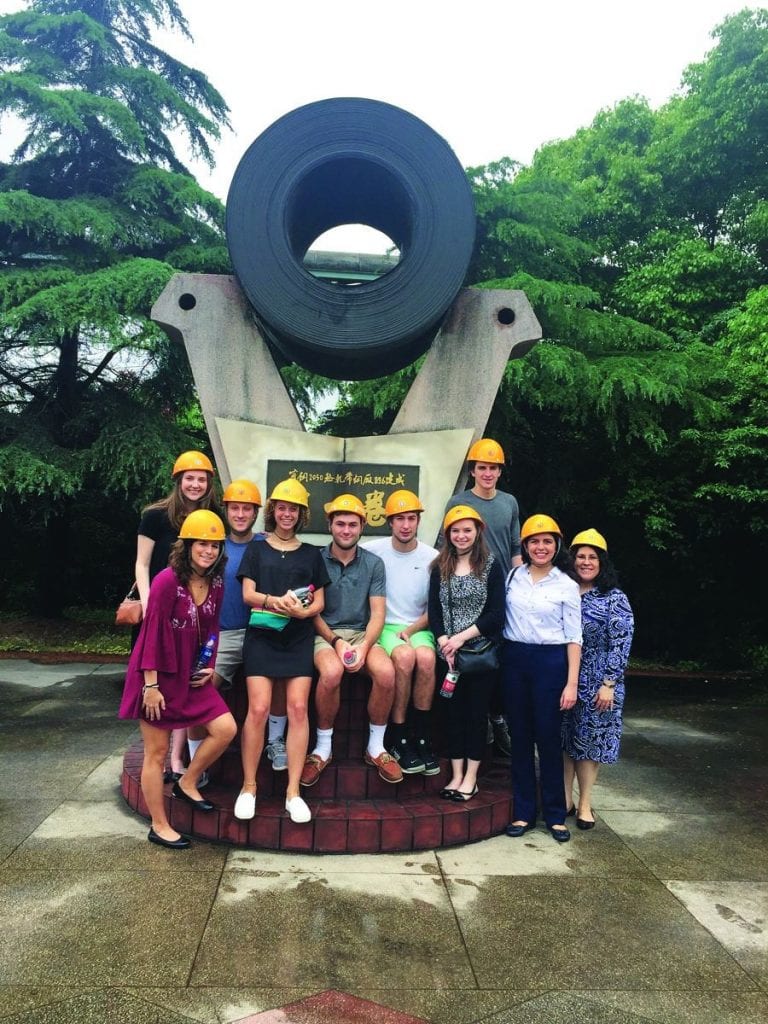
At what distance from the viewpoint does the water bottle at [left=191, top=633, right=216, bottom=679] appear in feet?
10.9

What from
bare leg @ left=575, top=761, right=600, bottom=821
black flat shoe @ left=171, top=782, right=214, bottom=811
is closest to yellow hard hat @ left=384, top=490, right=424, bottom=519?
bare leg @ left=575, top=761, right=600, bottom=821

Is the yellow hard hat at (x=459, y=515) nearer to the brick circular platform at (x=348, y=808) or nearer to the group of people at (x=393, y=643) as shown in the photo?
the group of people at (x=393, y=643)

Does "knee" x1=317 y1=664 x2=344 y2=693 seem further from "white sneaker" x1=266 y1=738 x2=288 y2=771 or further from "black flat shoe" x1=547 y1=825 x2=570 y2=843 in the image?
"black flat shoe" x1=547 y1=825 x2=570 y2=843

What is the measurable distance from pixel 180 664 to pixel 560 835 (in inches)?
73.3

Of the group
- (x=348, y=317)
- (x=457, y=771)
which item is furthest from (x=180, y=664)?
(x=348, y=317)

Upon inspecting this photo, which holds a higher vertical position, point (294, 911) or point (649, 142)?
point (649, 142)

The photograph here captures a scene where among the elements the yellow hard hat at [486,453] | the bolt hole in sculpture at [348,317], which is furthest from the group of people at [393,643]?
the bolt hole in sculpture at [348,317]

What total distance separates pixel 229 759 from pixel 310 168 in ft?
11.0

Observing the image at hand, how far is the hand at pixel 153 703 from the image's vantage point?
3.19 m

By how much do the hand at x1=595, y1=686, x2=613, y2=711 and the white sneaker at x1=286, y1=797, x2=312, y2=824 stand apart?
1375mm

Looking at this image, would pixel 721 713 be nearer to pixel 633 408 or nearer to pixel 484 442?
pixel 633 408

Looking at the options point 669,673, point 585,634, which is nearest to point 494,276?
point 669,673

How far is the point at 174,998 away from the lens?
2248mm

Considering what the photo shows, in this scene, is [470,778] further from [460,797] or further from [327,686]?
[327,686]
